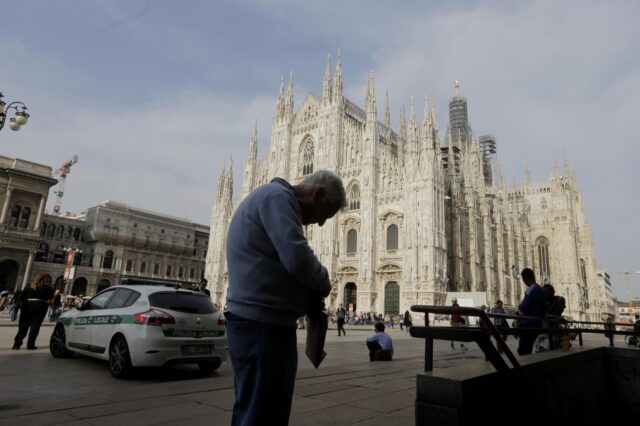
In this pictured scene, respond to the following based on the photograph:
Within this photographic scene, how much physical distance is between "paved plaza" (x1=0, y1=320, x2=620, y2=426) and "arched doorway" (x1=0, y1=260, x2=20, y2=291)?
3863cm

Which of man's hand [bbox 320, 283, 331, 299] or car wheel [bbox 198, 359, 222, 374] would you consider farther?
car wheel [bbox 198, 359, 222, 374]

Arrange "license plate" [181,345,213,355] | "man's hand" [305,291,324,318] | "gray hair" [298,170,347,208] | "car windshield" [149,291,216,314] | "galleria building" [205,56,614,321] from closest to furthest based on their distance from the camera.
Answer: "man's hand" [305,291,324,318] → "gray hair" [298,170,347,208] → "license plate" [181,345,213,355] → "car windshield" [149,291,216,314] → "galleria building" [205,56,614,321]

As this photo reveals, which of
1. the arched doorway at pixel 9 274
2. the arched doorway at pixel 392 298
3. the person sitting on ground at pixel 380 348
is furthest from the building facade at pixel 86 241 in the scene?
the person sitting on ground at pixel 380 348

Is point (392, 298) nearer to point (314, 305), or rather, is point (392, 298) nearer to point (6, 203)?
point (314, 305)

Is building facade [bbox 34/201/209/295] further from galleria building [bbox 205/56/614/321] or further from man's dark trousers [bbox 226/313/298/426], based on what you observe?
man's dark trousers [bbox 226/313/298/426]

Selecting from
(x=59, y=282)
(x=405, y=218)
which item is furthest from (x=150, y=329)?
(x=59, y=282)

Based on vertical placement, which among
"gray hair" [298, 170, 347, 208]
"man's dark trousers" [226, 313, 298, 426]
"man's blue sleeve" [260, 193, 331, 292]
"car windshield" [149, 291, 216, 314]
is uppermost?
"gray hair" [298, 170, 347, 208]

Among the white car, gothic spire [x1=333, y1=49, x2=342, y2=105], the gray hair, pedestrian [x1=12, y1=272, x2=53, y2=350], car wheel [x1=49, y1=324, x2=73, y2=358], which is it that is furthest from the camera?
gothic spire [x1=333, y1=49, x2=342, y2=105]

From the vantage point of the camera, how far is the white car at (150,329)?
571 cm

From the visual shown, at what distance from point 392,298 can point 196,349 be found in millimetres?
25833

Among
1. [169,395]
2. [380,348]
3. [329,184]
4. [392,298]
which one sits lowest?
[169,395]

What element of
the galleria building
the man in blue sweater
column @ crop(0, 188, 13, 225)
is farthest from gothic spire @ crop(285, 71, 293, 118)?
the man in blue sweater

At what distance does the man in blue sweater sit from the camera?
189 cm

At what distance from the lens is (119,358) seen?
5.89 metres
